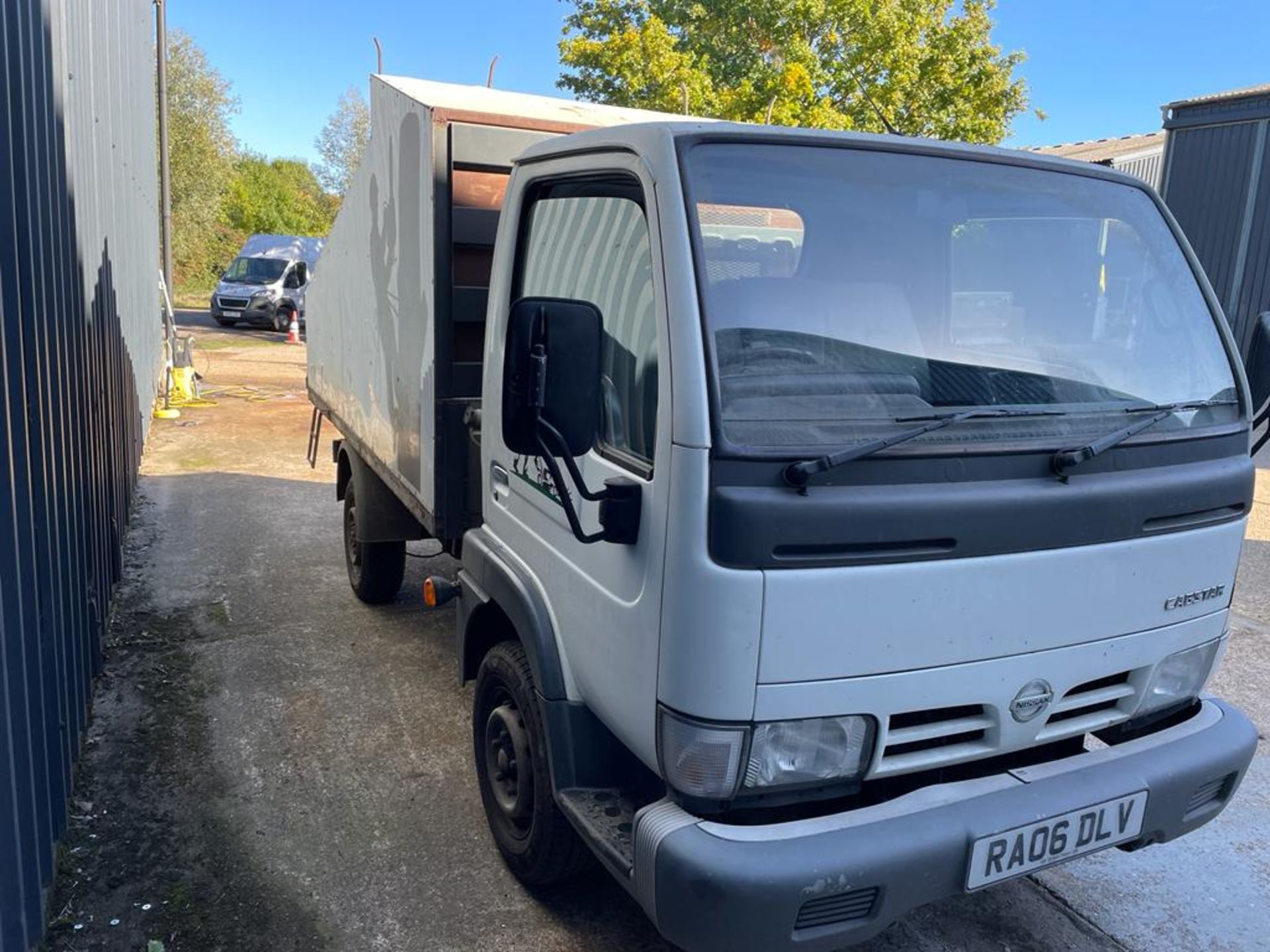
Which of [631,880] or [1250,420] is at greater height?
[1250,420]

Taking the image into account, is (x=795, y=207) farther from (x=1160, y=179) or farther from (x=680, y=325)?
(x=1160, y=179)

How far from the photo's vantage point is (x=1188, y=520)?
2.54 meters

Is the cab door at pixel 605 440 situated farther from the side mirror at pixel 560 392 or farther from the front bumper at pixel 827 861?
the front bumper at pixel 827 861

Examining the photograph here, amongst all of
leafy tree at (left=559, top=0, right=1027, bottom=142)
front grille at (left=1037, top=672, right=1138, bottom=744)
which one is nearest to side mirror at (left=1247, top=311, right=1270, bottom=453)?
front grille at (left=1037, top=672, right=1138, bottom=744)

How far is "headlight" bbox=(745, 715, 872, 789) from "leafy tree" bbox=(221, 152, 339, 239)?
137 feet

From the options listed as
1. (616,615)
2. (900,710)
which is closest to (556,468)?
(616,615)

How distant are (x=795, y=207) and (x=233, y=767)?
3027 mm

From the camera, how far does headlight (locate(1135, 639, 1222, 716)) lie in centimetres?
263

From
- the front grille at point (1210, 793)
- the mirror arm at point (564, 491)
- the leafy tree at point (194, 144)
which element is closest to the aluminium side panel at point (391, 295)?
the mirror arm at point (564, 491)

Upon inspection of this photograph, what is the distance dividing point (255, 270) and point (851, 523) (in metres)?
24.7

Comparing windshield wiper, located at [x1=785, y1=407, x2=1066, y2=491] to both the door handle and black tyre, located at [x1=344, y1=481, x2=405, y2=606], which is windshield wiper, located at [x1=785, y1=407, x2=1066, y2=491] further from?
black tyre, located at [x1=344, y1=481, x2=405, y2=606]

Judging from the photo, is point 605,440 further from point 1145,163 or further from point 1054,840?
point 1145,163

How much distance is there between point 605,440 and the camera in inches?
101

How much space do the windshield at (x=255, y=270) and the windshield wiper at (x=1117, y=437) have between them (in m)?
23.9
